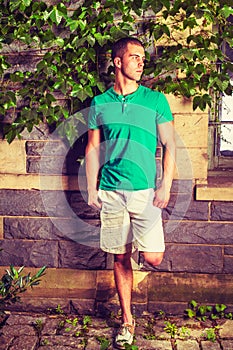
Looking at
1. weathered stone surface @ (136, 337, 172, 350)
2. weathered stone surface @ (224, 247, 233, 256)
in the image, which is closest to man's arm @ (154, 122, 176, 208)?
weathered stone surface @ (224, 247, 233, 256)

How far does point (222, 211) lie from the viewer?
4363mm

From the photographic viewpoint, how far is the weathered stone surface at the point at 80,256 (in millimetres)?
4523

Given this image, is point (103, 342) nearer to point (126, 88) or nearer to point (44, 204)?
point (44, 204)

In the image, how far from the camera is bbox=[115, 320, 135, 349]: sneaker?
3.92 meters

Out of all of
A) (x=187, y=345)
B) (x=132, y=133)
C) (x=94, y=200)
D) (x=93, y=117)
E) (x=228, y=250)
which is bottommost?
(x=187, y=345)

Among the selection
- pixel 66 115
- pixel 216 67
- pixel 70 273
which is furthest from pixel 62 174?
pixel 216 67

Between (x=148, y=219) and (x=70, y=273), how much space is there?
107cm

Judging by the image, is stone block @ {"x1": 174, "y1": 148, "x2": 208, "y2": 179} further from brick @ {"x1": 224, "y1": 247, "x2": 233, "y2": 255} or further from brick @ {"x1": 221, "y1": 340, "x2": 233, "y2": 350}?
brick @ {"x1": 221, "y1": 340, "x2": 233, "y2": 350}

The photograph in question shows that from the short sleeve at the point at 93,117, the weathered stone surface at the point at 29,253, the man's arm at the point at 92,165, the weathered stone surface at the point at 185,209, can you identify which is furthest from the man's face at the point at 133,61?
the weathered stone surface at the point at 29,253

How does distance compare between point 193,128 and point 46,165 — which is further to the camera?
point 46,165

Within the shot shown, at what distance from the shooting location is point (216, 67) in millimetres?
4410

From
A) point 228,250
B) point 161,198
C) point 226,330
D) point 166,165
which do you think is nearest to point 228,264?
point 228,250

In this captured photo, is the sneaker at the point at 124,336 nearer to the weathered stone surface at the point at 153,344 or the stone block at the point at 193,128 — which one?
the weathered stone surface at the point at 153,344

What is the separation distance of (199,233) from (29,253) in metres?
1.48
